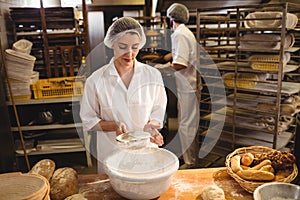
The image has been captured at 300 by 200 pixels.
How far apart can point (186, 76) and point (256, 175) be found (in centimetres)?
190

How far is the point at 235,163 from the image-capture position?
117cm

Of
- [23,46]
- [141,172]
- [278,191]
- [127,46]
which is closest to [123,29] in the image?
[127,46]

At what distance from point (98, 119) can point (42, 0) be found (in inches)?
57.5

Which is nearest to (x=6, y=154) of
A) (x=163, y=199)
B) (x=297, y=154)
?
(x=163, y=199)

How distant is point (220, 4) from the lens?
3771 mm

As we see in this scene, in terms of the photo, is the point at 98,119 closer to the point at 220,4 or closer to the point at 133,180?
the point at 133,180

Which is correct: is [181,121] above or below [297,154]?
below

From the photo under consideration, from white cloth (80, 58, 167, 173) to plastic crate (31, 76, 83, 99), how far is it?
3.70 ft

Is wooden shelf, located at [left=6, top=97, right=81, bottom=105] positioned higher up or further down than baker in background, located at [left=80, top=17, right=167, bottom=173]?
further down

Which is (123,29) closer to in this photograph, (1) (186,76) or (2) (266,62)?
(2) (266,62)

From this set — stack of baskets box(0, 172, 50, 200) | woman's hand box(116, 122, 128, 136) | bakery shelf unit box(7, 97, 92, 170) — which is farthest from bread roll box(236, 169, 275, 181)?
bakery shelf unit box(7, 97, 92, 170)

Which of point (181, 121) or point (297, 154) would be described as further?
point (181, 121)

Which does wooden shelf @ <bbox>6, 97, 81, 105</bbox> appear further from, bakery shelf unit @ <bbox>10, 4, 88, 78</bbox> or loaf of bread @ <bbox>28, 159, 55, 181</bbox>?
loaf of bread @ <bbox>28, 159, 55, 181</bbox>

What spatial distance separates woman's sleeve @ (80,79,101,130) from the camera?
1.48m
